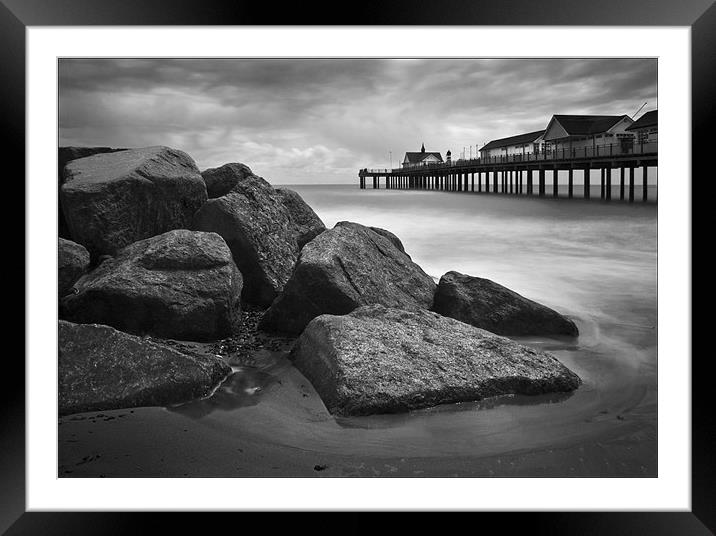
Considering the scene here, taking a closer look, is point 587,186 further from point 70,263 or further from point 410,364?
point 70,263

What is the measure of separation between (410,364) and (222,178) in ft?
10.6

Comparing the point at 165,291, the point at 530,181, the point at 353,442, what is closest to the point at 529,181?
the point at 530,181

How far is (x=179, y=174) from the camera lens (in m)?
5.14

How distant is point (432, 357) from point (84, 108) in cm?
286

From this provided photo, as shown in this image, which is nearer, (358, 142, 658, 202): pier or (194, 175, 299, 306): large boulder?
(358, 142, 658, 202): pier

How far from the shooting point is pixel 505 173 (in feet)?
15.6

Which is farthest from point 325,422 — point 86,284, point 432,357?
point 86,284

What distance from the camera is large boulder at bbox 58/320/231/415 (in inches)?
135

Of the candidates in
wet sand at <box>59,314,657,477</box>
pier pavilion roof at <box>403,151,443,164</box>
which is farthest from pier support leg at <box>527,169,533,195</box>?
wet sand at <box>59,314,657,477</box>

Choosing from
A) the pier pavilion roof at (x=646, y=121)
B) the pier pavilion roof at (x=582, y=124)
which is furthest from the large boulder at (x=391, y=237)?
the pier pavilion roof at (x=646, y=121)

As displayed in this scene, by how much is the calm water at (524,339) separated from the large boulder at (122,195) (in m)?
1.21

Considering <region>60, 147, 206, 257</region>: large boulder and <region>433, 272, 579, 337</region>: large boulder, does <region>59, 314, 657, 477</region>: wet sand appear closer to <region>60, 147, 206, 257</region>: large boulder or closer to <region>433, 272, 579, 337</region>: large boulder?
<region>433, 272, 579, 337</region>: large boulder
